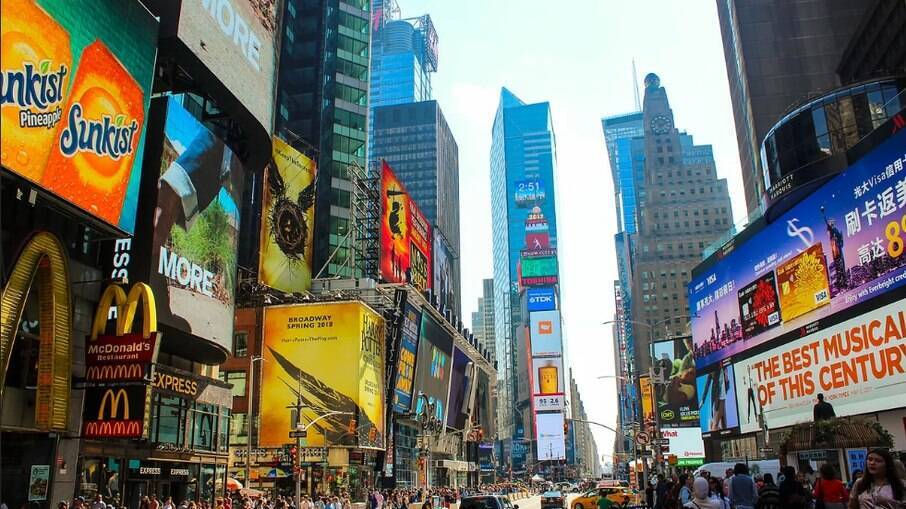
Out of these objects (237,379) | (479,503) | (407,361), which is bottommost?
(479,503)

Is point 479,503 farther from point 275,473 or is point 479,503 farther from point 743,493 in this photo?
point 275,473

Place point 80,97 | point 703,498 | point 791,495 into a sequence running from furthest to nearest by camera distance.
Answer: point 80,97 → point 791,495 → point 703,498

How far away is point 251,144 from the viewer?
43625 mm

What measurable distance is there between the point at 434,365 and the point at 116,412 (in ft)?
190

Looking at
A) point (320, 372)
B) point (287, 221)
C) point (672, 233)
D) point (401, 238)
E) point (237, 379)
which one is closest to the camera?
point (287, 221)

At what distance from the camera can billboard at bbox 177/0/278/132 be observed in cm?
3450

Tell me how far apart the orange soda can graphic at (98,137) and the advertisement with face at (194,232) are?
537cm

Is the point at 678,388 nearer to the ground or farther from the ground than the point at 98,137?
nearer to the ground

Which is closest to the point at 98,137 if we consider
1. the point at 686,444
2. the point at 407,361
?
the point at 407,361

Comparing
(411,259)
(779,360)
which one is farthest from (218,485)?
(411,259)

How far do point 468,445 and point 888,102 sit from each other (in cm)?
8782

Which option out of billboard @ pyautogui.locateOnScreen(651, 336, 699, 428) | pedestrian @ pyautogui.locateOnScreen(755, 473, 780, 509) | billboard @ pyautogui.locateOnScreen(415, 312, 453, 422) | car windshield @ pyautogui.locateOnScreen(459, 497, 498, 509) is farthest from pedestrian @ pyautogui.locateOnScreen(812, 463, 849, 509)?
billboard @ pyautogui.locateOnScreen(651, 336, 699, 428)

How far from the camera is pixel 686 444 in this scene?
9619 cm

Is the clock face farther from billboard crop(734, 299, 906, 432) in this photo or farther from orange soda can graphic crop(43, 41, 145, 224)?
orange soda can graphic crop(43, 41, 145, 224)
